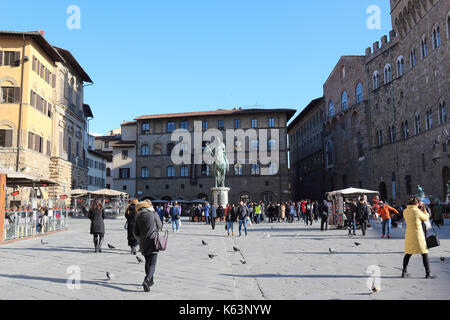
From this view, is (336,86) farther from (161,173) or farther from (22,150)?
(22,150)

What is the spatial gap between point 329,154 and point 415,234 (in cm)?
3941

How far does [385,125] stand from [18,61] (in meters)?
29.4

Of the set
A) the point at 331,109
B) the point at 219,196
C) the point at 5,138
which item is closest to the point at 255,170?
the point at 331,109

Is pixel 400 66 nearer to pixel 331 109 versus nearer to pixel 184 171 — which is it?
pixel 331 109

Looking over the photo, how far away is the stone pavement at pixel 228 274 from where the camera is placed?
552 cm

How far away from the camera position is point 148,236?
5934 millimetres

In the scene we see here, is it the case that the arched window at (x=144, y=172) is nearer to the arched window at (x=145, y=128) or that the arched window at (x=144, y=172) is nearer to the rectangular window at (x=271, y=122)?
the arched window at (x=145, y=128)

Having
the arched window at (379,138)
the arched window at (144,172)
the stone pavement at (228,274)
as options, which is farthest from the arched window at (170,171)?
the stone pavement at (228,274)

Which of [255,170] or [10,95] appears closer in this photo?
[10,95]

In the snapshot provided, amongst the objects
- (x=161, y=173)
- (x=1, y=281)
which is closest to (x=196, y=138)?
(x=161, y=173)

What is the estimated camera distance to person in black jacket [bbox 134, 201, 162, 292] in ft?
19.3

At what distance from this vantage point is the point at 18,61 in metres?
26.9

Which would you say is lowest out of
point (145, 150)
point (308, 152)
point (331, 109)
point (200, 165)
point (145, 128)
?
point (200, 165)

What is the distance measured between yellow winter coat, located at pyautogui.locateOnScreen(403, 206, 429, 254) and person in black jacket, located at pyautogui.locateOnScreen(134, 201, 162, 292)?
418 cm
